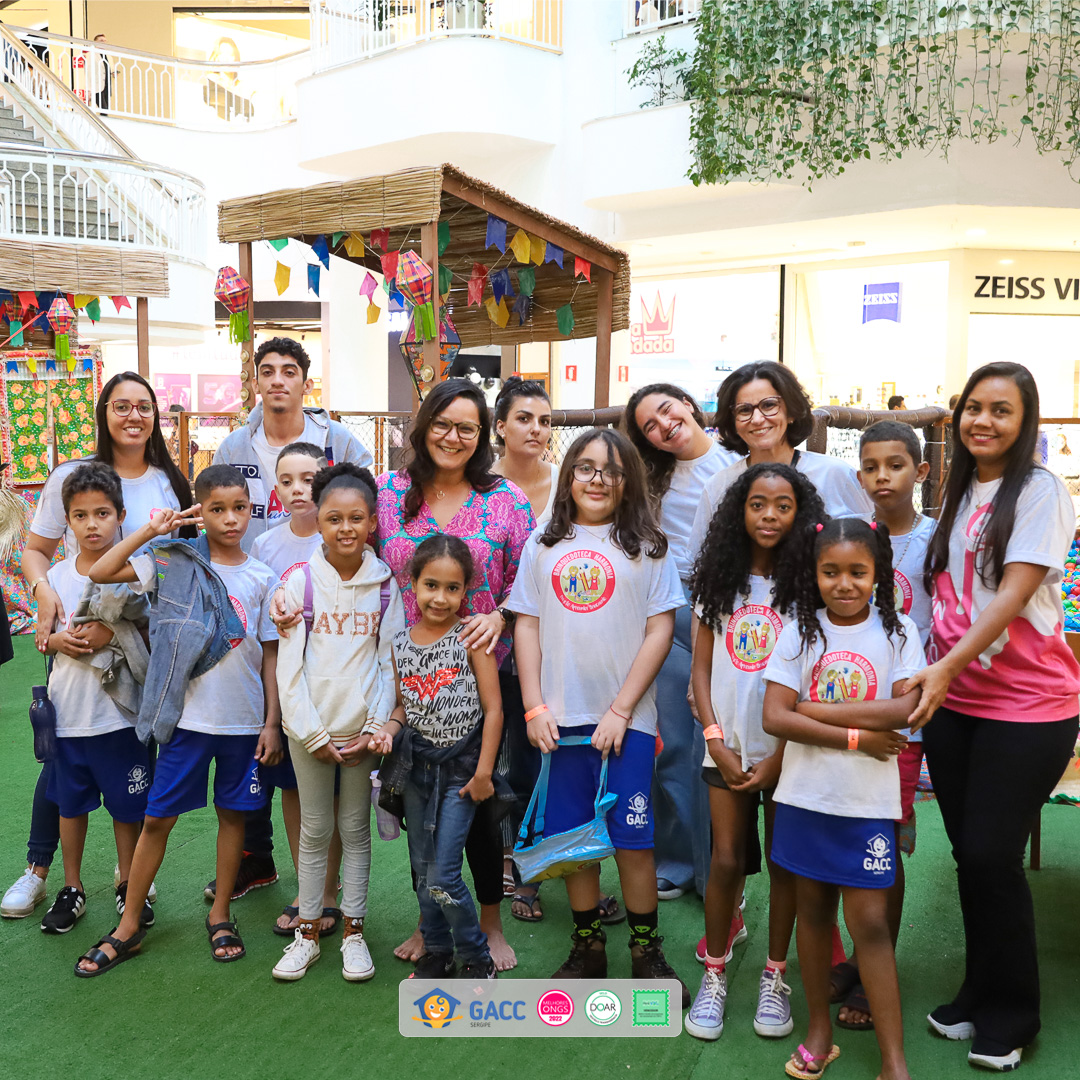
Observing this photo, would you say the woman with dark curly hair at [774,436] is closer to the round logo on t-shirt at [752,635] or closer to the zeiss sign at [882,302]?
the round logo on t-shirt at [752,635]

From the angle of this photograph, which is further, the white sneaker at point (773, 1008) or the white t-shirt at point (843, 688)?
the white sneaker at point (773, 1008)

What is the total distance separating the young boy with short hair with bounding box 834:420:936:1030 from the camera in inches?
115

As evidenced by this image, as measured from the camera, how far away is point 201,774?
10.3 ft

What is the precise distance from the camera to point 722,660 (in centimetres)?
279

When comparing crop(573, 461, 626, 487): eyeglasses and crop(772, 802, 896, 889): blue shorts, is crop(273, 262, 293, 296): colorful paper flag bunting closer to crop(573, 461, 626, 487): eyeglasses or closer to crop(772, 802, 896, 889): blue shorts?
crop(573, 461, 626, 487): eyeglasses

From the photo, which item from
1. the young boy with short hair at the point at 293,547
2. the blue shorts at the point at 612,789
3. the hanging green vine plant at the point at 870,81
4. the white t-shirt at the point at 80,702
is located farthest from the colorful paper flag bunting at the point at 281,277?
the hanging green vine plant at the point at 870,81

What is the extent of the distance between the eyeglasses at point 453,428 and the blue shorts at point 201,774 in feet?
3.56

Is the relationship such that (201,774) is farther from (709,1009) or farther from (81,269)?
(81,269)

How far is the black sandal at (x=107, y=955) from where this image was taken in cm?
305

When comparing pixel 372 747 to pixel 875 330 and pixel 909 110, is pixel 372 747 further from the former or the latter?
pixel 875 330

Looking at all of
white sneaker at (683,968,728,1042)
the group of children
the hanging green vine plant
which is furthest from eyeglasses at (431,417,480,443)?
the hanging green vine plant

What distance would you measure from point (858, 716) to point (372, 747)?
4.27 feet

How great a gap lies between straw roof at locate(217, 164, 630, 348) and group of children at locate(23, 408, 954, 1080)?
1.65m

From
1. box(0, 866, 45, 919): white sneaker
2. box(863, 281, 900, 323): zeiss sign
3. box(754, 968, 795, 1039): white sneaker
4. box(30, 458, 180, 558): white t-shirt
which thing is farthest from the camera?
box(863, 281, 900, 323): zeiss sign
